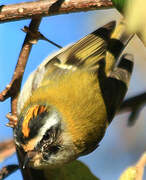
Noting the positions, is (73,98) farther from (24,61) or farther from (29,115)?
(24,61)

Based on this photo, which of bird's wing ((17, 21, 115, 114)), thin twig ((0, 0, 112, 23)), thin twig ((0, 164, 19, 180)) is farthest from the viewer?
bird's wing ((17, 21, 115, 114))

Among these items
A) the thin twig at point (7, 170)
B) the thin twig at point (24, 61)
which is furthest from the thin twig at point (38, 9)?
the thin twig at point (7, 170)

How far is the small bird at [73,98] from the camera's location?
74.9 inches

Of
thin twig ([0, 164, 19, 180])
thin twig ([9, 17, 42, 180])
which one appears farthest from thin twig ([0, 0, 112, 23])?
thin twig ([0, 164, 19, 180])

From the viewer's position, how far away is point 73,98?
2139 mm

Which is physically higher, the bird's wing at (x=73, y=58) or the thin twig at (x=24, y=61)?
the thin twig at (x=24, y=61)

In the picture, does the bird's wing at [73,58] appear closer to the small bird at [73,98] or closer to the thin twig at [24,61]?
the small bird at [73,98]

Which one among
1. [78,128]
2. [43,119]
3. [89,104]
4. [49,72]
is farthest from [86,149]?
[49,72]

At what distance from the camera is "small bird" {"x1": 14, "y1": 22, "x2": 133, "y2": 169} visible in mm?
1903

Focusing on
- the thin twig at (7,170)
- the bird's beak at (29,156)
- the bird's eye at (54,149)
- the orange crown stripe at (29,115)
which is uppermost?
the orange crown stripe at (29,115)

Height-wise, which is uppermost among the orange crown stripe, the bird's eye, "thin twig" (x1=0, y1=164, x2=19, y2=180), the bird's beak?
A: the orange crown stripe

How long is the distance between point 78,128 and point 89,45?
1.98 ft

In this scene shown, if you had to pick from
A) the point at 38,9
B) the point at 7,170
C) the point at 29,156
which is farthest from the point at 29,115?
the point at 38,9

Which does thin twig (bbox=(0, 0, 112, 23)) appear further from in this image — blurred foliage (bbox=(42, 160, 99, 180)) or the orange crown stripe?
blurred foliage (bbox=(42, 160, 99, 180))
